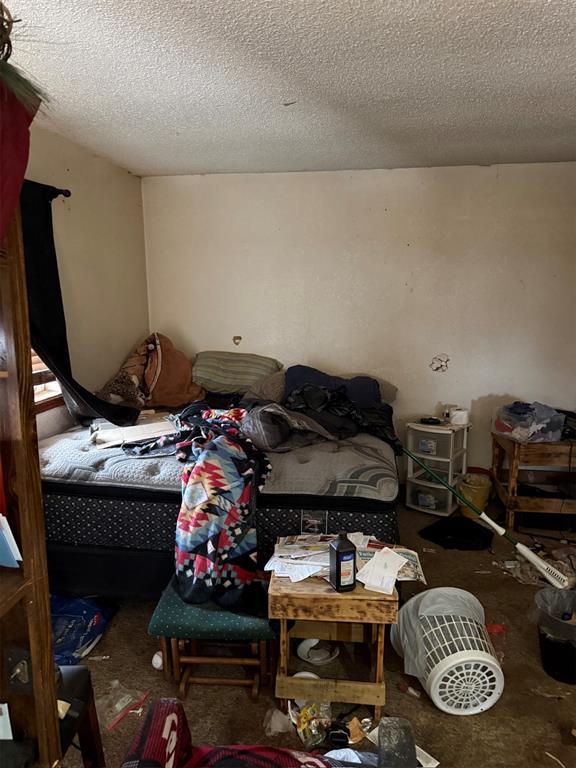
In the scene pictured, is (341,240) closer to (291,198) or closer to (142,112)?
(291,198)

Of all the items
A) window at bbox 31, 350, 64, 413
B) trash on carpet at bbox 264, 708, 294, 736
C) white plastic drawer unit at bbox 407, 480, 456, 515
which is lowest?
trash on carpet at bbox 264, 708, 294, 736

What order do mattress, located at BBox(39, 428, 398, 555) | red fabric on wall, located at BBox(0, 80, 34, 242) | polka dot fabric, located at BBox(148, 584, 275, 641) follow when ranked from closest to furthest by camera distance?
red fabric on wall, located at BBox(0, 80, 34, 242)
polka dot fabric, located at BBox(148, 584, 275, 641)
mattress, located at BBox(39, 428, 398, 555)

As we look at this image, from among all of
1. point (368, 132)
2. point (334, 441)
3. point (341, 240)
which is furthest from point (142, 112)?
point (334, 441)

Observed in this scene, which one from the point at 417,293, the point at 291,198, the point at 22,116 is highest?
the point at 291,198

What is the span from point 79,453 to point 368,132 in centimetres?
221

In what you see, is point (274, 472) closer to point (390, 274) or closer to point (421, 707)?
point (421, 707)

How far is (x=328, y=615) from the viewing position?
63.1 inches

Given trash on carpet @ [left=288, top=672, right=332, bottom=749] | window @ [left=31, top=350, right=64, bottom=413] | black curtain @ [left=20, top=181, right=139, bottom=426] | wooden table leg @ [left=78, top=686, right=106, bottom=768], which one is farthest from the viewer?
window @ [left=31, top=350, right=64, bottom=413]

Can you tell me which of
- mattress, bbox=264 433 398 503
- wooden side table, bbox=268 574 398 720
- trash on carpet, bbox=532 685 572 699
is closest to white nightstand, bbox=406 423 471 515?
mattress, bbox=264 433 398 503

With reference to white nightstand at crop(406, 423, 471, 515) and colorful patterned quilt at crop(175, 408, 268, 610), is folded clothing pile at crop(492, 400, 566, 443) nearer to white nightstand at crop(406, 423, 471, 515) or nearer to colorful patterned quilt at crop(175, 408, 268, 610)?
white nightstand at crop(406, 423, 471, 515)

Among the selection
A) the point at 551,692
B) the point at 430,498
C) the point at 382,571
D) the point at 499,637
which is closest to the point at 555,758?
the point at 551,692

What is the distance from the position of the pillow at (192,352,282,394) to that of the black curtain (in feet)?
3.05

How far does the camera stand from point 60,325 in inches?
104

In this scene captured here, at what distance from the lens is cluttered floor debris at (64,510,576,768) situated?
5.21ft
